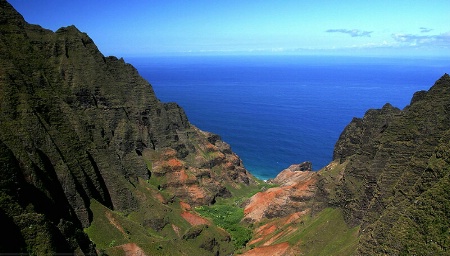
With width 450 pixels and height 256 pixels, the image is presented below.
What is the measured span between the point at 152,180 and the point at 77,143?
24.1m

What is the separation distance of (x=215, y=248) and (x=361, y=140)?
29.2m

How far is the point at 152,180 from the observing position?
82625 millimetres

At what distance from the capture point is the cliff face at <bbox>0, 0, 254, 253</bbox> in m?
41.5

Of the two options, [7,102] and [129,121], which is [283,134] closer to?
[129,121]

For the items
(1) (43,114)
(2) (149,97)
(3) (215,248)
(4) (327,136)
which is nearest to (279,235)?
(3) (215,248)

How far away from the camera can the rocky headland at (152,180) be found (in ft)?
130

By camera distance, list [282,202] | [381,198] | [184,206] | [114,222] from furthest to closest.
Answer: [184,206], [282,202], [114,222], [381,198]

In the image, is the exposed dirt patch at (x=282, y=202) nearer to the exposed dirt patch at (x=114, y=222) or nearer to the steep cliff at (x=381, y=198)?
the steep cliff at (x=381, y=198)

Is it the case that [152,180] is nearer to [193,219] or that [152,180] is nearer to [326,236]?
[193,219]

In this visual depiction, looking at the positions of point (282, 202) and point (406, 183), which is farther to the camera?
point (282, 202)

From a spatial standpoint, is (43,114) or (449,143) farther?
(43,114)

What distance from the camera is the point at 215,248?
64.1 meters

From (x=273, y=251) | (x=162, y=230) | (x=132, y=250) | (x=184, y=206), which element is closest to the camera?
(x=132, y=250)

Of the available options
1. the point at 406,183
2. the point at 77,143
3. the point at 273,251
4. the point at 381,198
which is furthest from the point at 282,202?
the point at 77,143
